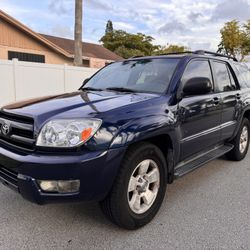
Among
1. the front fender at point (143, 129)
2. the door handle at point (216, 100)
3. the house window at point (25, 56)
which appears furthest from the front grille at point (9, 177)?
the house window at point (25, 56)

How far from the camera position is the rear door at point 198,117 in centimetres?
367

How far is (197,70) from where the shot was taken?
13.6ft

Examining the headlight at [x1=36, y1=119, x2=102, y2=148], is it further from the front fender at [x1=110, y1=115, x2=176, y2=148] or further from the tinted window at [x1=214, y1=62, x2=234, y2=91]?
the tinted window at [x1=214, y1=62, x2=234, y2=91]

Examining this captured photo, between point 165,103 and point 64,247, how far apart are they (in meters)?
1.77

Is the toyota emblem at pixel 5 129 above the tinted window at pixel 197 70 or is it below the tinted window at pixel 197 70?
below

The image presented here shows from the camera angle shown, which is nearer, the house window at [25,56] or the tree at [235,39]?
the house window at [25,56]

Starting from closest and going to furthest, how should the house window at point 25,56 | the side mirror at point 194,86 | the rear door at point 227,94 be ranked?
1. the side mirror at point 194,86
2. the rear door at point 227,94
3. the house window at point 25,56

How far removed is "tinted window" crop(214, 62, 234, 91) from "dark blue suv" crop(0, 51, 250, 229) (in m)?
0.22

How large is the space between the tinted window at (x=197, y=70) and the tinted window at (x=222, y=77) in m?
0.28

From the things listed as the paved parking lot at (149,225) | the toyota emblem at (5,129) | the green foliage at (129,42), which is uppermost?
the green foliage at (129,42)

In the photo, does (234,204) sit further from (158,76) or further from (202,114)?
(158,76)

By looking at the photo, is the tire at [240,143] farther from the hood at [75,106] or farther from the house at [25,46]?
the house at [25,46]

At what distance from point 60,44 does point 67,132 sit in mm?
21958

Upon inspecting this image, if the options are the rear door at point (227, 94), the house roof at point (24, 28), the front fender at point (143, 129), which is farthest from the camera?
the house roof at point (24, 28)
